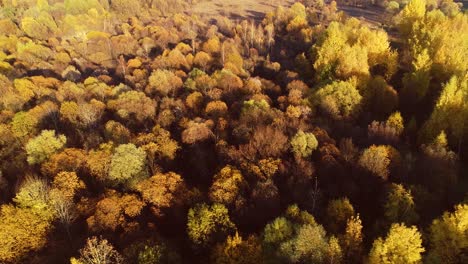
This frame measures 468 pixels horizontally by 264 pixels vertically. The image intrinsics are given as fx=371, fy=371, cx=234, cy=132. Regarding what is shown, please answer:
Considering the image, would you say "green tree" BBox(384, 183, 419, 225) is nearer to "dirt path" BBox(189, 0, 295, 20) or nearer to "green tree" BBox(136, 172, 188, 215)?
"green tree" BBox(136, 172, 188, 215)

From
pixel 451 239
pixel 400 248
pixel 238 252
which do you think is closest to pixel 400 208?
pixel 451 239

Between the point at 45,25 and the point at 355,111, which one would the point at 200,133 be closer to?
the point at 355,111

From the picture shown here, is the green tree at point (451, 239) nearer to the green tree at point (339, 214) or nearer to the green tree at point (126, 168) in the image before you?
the green tree at point (339, 214)

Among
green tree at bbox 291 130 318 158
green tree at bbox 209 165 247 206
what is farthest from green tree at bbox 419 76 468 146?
green tree at bbox 209 165 247 206

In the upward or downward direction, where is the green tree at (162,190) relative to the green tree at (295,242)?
downward

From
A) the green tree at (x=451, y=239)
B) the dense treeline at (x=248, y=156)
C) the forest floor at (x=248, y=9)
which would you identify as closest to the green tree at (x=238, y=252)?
the dense treeline at (x=248, y=156)

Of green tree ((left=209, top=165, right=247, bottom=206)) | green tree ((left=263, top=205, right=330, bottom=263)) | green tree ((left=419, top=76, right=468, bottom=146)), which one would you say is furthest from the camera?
green tree ((left=419, top=76, right=468, bottom=146))

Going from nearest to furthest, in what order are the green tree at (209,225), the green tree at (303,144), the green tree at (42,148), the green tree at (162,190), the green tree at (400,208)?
1. the green tree at (209,225)
2. the green tree at (400,208)
3. the green tree at (162,190)
4. the green tree at (303,144)
5. the green tree at (42,148)
